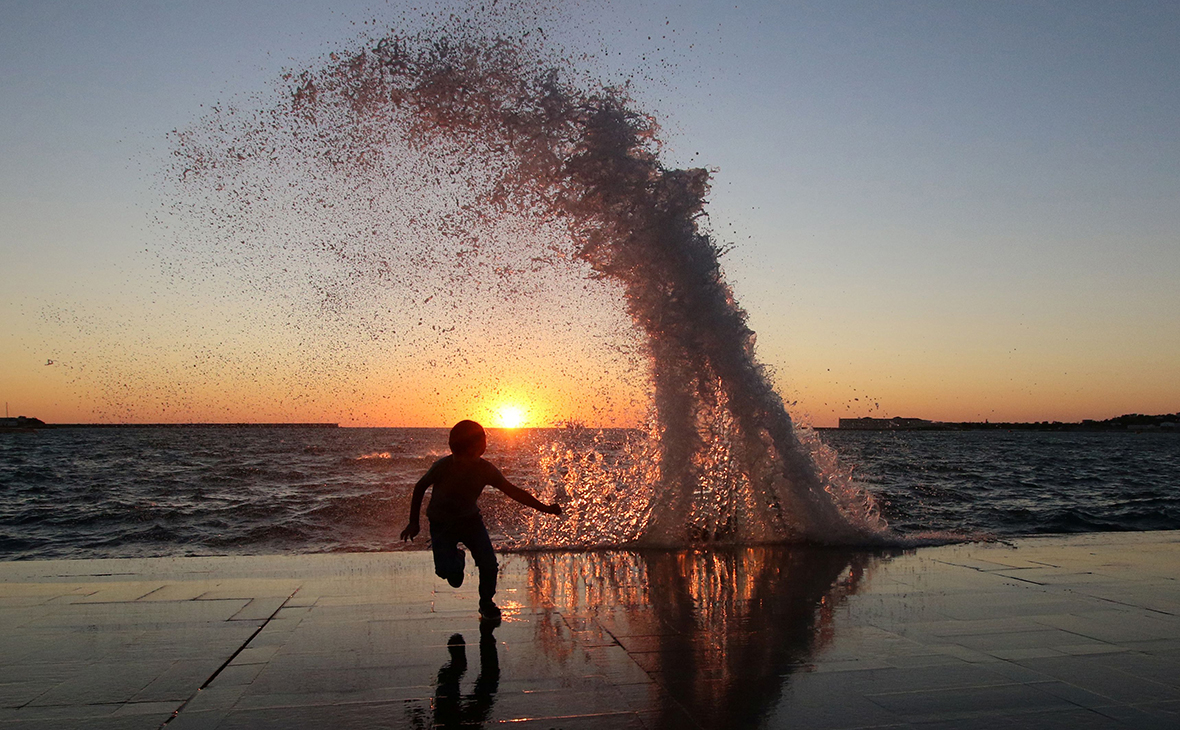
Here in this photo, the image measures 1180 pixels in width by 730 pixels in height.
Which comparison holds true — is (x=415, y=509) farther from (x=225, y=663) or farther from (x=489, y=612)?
(x=225, y=663)

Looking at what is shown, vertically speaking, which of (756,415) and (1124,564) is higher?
(756,415)

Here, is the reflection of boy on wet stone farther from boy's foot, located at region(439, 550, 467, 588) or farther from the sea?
the sea

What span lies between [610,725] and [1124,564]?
6.13m

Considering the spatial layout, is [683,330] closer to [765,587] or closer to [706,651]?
[765,587]

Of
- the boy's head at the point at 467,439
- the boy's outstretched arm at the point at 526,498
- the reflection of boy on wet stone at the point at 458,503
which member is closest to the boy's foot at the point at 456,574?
the reflection of boy on wet stone at the point at 458,503

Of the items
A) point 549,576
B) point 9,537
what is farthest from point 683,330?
point 9,537

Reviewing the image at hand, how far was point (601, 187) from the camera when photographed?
989 centimetres

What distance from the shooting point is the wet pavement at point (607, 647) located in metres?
3.46

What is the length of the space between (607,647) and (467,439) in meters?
1.65

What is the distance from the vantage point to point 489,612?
522cm

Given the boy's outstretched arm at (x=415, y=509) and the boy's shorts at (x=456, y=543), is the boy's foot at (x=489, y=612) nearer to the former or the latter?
the boy's shorts at (x=456, y=543)

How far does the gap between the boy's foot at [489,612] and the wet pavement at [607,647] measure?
0.44ft

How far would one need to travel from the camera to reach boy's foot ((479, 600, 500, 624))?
519 centimetres

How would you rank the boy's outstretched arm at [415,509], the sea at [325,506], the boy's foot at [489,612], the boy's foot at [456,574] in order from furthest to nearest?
the sea at [325,506] → the boy's foot at [456,574] → the boy's outstretched arm at [415,509] → the boy's foot at [489,612]
